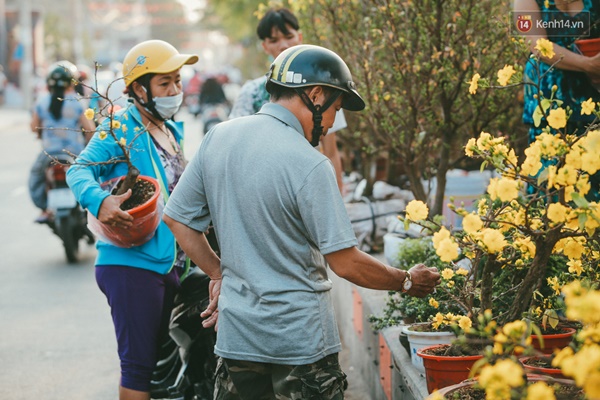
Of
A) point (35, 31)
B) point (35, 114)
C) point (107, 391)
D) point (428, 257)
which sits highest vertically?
point (35, 31)

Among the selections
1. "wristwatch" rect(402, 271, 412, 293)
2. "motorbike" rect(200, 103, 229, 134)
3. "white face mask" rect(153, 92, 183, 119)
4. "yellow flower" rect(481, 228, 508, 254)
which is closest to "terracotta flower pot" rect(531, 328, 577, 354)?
"wristwatch" rect(402, 271, 412, 293)

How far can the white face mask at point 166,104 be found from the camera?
4.69 meters

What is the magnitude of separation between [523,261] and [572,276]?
16.7 inches

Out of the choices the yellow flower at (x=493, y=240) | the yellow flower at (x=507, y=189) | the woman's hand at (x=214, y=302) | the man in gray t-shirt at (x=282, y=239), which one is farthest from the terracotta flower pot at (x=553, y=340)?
the woman's hand at (x=214, y=302)

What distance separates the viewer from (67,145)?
10.1m

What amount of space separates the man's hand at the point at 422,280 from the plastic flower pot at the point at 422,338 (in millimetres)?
539

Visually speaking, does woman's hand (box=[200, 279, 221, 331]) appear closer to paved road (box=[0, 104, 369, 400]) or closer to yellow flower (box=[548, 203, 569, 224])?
yellow flower (box=[548, 203, 569, 224])

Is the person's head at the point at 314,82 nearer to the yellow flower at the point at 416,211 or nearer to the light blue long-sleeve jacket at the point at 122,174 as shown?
the yellow flower at the point at 416,211

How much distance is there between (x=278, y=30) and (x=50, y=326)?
3343 mm

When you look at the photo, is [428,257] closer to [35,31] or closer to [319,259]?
[319,259]

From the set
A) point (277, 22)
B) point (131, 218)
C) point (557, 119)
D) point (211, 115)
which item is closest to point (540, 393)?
point (557, 119)

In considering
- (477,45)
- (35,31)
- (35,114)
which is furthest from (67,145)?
(35,31)

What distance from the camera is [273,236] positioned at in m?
3.20

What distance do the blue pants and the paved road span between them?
1.65 metres
